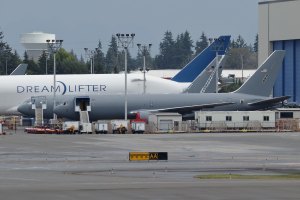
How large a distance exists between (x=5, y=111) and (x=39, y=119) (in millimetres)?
10373

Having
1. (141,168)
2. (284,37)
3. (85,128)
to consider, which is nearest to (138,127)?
(85,128)

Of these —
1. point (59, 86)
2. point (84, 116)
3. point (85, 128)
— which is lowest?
point (85, 128)

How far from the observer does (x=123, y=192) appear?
114 feet

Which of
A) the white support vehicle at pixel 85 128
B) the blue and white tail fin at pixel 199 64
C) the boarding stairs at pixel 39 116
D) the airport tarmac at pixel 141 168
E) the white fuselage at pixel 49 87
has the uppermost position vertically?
the blue and white tail fin at pixel 199 64

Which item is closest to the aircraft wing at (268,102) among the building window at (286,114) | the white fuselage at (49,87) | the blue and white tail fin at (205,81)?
the building window at (286,114)

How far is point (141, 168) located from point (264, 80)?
60773 mm

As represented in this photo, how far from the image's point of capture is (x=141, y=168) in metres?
47.0

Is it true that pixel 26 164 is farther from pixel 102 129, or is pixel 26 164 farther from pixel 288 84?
pixel 288 84

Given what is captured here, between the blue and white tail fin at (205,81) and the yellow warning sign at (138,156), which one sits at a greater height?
the blue and white tail fin at (205,81)

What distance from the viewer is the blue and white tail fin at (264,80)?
Result: 10606 centimetres

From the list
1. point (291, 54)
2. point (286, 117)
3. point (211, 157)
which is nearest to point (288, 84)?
point (291, 54)

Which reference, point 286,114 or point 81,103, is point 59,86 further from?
point 286,114

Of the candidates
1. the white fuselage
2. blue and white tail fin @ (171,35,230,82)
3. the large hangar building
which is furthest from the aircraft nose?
the large hangar building

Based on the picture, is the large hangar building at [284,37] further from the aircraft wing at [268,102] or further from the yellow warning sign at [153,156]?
the yellow warning sign at [153,156]
